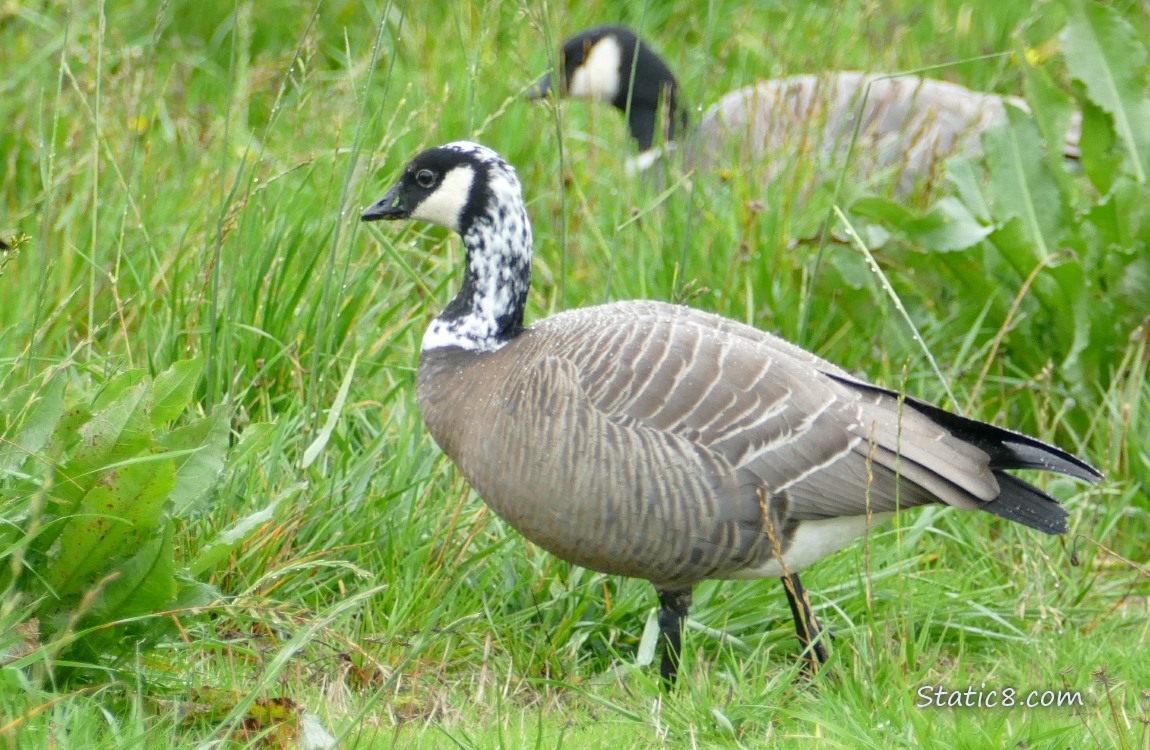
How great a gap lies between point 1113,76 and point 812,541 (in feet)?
8.54

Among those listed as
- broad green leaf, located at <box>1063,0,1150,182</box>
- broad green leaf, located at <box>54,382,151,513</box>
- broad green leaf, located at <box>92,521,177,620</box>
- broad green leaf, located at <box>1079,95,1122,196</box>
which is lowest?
broad green leaf, located at <box>92,521,177,620</box>

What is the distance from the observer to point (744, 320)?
5012 mm

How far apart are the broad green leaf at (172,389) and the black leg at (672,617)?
142cm

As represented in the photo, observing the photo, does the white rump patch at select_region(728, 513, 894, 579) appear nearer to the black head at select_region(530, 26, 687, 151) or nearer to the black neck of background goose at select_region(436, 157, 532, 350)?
the black neck of background goose at select_region(436, 157, 532, 350)

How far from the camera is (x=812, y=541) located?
360 cm

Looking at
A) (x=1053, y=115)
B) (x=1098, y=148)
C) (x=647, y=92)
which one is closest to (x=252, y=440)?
(x=1053, y=115)

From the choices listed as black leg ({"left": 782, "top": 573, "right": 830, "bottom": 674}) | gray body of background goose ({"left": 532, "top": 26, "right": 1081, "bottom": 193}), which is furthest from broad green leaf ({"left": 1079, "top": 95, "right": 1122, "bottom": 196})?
black leg ({"left": 782, "top": 573, "right": 830, "bottom": 674})

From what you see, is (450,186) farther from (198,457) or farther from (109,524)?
(109,524)

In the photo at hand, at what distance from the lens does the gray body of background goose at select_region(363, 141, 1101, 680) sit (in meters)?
3.42

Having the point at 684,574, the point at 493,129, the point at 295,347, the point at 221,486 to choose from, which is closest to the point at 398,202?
the point at 295,347

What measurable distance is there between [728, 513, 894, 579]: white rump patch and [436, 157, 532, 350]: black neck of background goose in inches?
38.7

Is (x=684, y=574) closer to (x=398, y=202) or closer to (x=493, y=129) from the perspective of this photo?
(x=398, y=202)

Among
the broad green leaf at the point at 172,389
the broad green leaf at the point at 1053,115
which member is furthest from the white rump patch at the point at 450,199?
the broad green leaf at the point at 1053,115

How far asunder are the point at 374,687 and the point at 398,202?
143 centimetres
